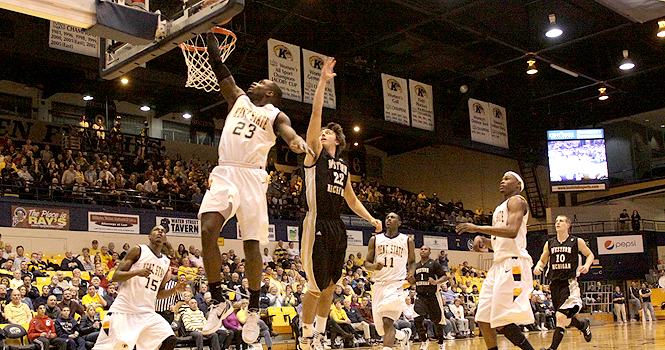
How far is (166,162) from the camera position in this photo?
22.1 meters

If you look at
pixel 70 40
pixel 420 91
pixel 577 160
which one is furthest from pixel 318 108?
pixel 577 160

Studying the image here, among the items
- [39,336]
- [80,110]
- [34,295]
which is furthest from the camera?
[80,110]

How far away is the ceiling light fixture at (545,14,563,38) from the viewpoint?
66.0ft

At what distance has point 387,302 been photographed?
8.86 meters

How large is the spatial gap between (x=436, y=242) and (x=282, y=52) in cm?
1136

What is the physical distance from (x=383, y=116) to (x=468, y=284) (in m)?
6.39

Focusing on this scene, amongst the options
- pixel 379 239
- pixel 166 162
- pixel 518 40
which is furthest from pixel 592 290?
→ pixel 379 239

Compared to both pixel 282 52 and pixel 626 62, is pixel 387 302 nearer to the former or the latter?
pixel 282 52

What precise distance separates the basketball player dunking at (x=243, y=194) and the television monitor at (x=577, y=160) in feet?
78.0

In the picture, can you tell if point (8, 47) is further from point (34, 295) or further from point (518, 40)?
point (518, 40)

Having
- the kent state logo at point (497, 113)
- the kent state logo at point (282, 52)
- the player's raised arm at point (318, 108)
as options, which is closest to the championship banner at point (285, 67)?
the kent state logo at point (282, 52)

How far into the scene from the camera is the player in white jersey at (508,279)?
664cm

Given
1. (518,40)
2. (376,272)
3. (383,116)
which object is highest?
(518,40)

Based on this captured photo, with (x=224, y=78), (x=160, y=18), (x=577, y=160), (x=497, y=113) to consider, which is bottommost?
(x=224, y=78)
